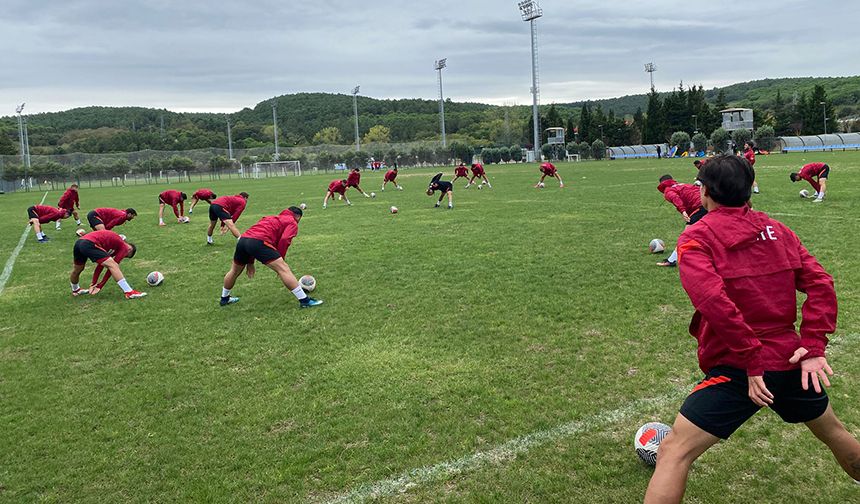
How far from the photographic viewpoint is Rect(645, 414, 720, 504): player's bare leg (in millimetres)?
2662

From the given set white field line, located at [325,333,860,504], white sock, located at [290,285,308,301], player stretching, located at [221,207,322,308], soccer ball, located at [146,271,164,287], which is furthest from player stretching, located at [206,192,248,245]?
white field line, located at [325,333,860,504]

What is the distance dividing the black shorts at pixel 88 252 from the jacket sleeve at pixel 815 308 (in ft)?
32.0

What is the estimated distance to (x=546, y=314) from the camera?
7363 mm

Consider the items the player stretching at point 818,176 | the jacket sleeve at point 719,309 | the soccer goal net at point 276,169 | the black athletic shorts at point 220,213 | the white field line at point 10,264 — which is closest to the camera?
the jacket sleeve at point 719,309

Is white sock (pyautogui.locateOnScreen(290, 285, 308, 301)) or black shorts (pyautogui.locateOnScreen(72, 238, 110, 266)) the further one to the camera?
black shorts (pyautogui.locateOnScreen(72, 238, 110, 266))

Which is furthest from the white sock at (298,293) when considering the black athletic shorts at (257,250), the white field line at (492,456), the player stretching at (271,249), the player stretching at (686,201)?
the player stretching at (686,201)

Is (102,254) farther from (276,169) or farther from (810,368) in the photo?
(276,169)

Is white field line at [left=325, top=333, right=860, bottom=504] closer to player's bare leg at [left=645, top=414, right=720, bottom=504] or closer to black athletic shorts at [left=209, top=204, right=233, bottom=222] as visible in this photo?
player's bare leg at [left=645, top=414, right=720, bottom=504]

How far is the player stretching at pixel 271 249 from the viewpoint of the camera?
314 inches

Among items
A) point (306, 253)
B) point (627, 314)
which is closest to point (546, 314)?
point (627, 314)

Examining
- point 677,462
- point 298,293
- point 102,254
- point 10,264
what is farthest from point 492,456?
point 10,264

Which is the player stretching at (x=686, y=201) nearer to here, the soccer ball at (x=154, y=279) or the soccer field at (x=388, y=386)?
the soccer field at (x=388, y=386)

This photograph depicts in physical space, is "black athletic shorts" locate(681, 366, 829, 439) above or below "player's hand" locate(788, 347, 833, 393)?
below

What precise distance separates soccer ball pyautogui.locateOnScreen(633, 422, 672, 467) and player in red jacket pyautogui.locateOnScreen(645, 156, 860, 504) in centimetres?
107
